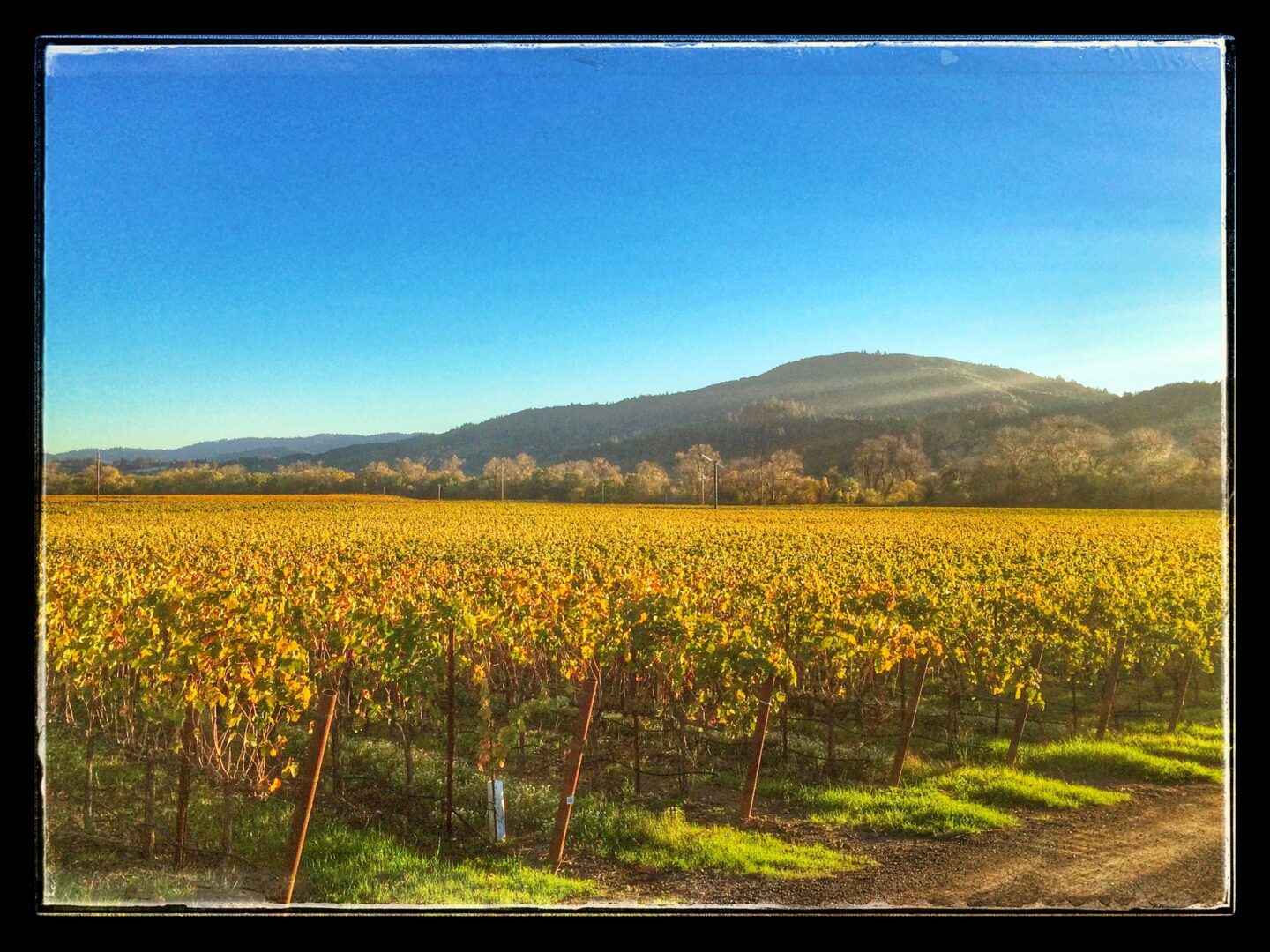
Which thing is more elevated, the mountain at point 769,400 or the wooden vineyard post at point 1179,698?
the mountain at point 769,400

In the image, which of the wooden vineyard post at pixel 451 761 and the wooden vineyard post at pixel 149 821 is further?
the wooden vineyard post at pixel 451 761

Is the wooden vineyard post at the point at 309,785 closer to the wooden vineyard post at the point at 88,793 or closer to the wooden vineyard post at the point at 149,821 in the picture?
the wooden vineyard post at the point at 149,821

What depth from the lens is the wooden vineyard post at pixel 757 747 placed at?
3600 millimetres

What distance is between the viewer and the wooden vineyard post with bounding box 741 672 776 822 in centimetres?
360

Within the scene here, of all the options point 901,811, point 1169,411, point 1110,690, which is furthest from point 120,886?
point 1110,690

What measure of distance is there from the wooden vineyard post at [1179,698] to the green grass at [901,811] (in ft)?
3.14

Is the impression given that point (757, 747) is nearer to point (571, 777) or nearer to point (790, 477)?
point (571, 777)

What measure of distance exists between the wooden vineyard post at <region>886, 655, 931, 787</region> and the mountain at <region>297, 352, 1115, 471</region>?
60.5 inches

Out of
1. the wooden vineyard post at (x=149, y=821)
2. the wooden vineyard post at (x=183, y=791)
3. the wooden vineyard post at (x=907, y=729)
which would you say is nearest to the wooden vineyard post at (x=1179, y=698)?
the wooden vineyard post at (x=907, y=729)

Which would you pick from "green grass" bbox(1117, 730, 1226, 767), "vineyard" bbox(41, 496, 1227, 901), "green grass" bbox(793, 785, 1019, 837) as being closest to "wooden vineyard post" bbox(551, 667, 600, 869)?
"vineyard" bbox(41, 496, 1227, 901)

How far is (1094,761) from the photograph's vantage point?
412 cm

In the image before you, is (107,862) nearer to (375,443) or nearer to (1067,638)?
(375,443)

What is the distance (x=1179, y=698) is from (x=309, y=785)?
4.48 meters

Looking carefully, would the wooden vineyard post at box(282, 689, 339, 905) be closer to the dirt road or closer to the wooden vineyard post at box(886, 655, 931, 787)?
the dirt road
